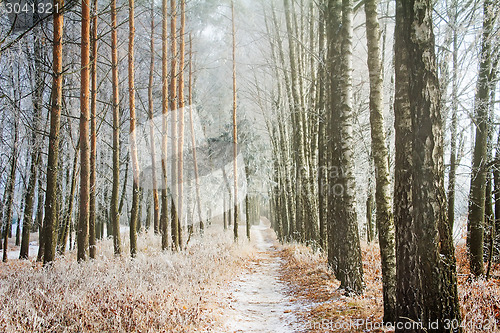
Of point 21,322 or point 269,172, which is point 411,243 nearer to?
point 21,322

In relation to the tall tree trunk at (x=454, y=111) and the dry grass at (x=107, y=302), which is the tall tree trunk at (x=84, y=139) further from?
the tall tree trunk at (x=454, y=111)

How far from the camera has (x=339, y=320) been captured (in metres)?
4.54

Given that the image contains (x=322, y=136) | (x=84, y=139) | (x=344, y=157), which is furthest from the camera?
(x=322, y=136)

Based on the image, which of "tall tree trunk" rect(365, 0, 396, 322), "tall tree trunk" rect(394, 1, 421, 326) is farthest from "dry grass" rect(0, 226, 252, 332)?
"tall tree trunk" rect(394, 1, 421, 326)

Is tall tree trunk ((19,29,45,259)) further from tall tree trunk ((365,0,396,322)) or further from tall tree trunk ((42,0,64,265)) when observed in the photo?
tall tree trunk ((365,0,396,322))

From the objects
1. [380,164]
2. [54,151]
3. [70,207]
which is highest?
[54,151]

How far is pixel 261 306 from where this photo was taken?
20.3 ft

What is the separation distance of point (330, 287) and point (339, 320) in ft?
6.59

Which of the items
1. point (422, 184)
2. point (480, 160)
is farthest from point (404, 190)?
point (480, 160)

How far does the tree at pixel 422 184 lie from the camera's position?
9.67ft

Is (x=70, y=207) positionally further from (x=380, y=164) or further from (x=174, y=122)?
(x=380, y=164)

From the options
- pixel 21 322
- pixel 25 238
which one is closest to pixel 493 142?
pixel 21 322

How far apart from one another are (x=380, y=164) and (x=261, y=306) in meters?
3.55

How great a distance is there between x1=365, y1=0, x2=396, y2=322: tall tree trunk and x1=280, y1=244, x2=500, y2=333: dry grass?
68 cm
